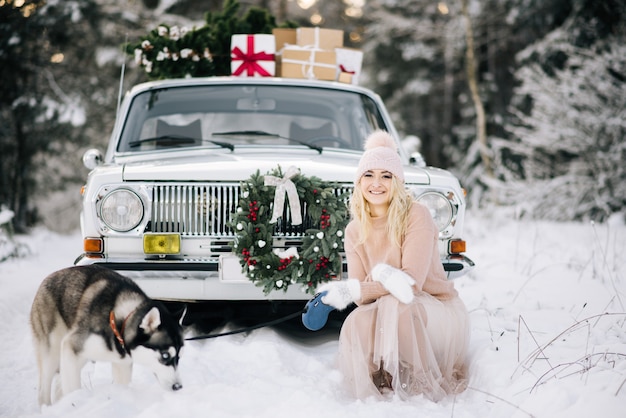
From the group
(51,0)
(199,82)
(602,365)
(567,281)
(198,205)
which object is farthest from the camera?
(51,0)

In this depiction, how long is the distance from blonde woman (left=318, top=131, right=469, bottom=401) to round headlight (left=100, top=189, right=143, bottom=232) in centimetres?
123

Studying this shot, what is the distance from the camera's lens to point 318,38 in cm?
488

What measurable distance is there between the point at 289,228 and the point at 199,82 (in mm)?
1761

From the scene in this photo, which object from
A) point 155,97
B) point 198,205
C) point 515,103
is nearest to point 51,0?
point 155,97

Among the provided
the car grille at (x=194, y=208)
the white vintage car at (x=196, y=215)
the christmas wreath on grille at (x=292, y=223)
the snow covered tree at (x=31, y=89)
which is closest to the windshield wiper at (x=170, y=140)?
the white vintage car at (x=196, y=215)

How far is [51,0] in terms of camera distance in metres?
9.84

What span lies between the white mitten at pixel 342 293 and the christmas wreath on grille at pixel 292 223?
1.87 feet

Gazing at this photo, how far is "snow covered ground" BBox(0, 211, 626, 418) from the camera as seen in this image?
8.02ft

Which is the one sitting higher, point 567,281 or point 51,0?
point 51,0

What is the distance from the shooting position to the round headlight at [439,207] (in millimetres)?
3410

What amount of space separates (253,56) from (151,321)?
290 centimetres

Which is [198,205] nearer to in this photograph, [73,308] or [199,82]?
[73,308]

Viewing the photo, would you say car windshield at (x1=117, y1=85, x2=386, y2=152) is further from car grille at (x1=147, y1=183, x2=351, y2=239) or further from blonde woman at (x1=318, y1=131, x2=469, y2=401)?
blonde woman at (x1=318, y1=131, x2=469, y2=401)

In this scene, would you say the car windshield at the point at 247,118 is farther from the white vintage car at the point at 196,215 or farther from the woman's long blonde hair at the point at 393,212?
the woman's long blonde hair at the point at 393,212
